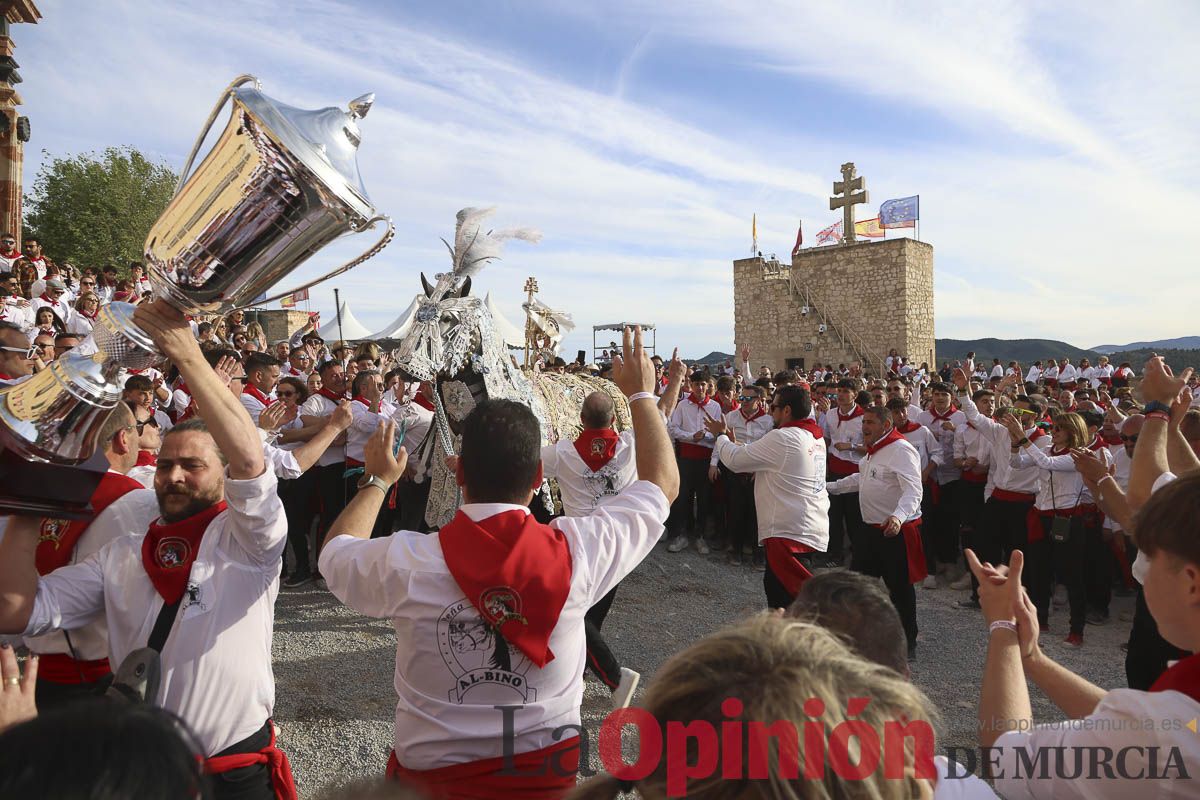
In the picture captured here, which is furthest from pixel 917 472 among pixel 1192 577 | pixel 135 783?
pixel 135 783

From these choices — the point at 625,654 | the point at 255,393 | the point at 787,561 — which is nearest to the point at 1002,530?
the point at 787,561

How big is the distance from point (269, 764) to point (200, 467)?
918mm

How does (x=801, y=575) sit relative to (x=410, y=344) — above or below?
below

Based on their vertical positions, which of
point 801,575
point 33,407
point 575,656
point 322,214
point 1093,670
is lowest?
point 1093,670

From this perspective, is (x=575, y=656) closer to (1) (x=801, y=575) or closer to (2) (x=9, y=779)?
(2) (x=9, y=779)

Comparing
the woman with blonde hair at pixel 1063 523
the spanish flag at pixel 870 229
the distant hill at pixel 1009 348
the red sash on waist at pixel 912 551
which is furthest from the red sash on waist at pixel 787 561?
the distant hill at pixel 1009 348

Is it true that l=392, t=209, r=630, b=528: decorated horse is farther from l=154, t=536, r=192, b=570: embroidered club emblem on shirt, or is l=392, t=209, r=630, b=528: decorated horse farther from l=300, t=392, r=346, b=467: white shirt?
l=154, t=536, r=192, b=570: embroidered club emblem on shirt

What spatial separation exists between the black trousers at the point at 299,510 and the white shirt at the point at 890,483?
5.14 m

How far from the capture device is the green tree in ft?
87.7

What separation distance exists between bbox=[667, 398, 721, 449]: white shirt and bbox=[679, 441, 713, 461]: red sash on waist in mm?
40

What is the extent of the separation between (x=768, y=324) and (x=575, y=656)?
2951 cm

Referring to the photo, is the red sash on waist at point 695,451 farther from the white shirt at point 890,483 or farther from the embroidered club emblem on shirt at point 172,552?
the embroidered club emblem on shirt at point 172,552

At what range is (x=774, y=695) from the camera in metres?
1.02

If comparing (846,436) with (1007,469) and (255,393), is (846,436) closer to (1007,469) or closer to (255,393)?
(1007,469)
